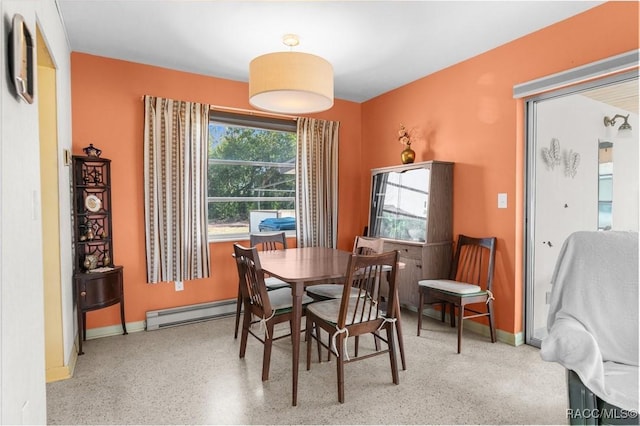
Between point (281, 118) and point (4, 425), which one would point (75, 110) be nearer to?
point (281, 118)

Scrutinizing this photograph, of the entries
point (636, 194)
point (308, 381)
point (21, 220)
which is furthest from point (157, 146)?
point (636, 194)

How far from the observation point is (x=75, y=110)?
3162mm

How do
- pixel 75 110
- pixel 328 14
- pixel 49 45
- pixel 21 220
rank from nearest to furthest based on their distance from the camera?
1. pixel 21 220
2. pixel 49 45
3. pixel 328 14
4. pixel 75 110

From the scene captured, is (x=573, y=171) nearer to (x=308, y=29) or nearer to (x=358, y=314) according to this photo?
(x=358, y=314)

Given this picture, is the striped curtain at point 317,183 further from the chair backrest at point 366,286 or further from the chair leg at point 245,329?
the chair backrest at point 366,286

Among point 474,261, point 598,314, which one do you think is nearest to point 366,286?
point 598,314

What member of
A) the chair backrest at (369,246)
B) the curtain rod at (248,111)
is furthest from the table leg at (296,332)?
the curtain rod at (248,111)

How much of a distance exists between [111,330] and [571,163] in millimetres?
4145

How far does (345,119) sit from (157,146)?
90.0 inches

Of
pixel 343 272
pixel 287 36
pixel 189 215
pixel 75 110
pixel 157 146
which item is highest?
pixel 287 36

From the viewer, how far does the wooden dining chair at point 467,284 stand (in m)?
2.94

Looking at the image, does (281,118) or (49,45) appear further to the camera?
(281,118)

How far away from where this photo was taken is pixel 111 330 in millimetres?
3307

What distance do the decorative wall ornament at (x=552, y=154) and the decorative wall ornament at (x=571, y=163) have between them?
54 millimetres
